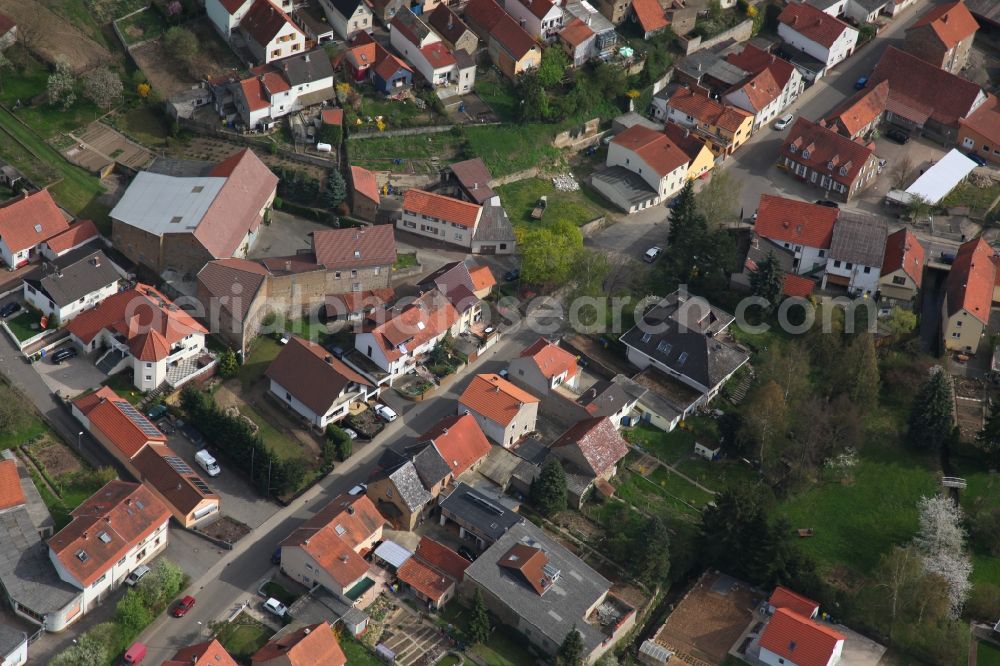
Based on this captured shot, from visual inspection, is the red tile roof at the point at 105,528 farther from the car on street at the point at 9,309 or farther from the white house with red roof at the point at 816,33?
the white house with red roof at the point at 816,33

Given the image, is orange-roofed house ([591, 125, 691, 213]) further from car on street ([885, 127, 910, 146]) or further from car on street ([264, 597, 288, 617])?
car on street ([264, 597, 288, 617])

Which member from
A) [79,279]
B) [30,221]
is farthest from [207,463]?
[30,221]

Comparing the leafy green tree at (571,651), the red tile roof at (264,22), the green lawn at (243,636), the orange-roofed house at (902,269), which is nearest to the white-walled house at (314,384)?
the green lawn at (243,636)

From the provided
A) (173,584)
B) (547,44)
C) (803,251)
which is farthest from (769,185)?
(173,584)

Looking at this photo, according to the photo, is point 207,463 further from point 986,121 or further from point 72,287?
point 986,121

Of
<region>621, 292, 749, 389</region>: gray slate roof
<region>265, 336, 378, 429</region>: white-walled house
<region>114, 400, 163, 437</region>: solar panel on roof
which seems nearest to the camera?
<region>114, 400, 163, 437</region>: solar panel on roof

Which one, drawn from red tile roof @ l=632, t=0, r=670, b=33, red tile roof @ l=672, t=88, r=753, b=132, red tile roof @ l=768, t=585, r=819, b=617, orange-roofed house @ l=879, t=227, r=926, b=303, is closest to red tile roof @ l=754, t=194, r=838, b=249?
orange-roofed house @ l=879, t=227, r=926, b=303
